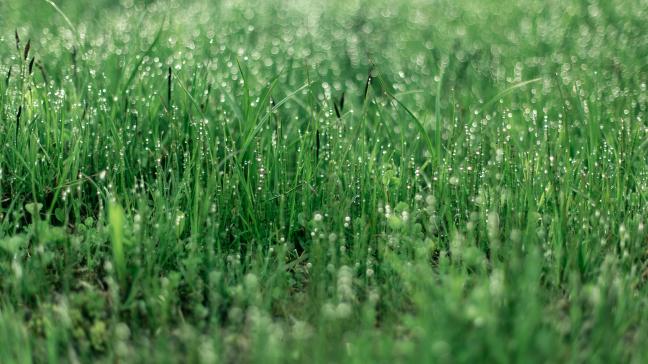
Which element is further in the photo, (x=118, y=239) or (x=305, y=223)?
(x=305, y=223)

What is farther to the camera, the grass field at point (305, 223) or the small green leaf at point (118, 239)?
the small green leaf at point (118, 239)

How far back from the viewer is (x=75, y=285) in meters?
2.39

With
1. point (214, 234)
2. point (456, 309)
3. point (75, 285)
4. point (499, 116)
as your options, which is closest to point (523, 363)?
point (456, 309)

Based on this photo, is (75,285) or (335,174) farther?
(335,174)

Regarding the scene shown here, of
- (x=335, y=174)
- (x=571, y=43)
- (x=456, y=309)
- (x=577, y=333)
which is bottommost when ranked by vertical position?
(x=577, y=333)

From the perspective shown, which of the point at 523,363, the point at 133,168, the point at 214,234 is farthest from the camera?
the point at 133,168

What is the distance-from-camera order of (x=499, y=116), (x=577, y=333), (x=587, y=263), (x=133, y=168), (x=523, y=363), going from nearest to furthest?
(x=523, y=363) < (x=577, y=333) < (x=587, y=263) < (x=133, y=168) < (x=499, y=116)

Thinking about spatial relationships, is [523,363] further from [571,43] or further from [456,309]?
[571,43]

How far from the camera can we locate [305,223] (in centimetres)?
270

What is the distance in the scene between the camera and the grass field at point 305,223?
76.3 inches

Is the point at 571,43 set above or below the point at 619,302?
above

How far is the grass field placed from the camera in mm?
A: 1938

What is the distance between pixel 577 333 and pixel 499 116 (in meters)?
1.53

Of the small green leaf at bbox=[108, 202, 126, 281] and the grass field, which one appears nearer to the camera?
the grass field
